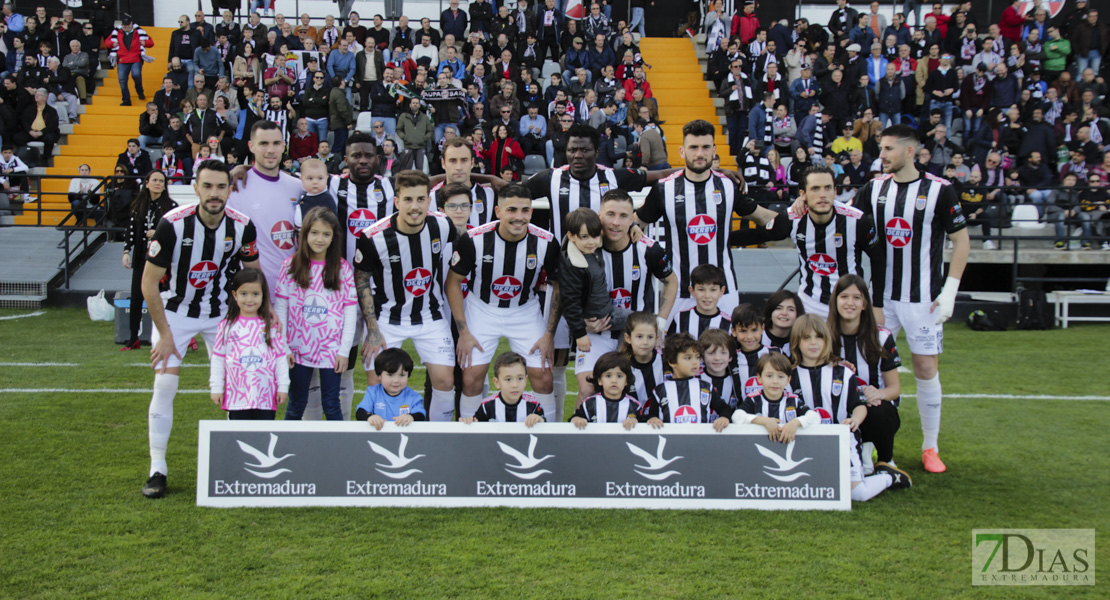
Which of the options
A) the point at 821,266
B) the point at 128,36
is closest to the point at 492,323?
the point at 821,266

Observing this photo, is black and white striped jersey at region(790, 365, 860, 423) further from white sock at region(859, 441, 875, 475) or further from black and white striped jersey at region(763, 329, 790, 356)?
black and white striped jersey at region(763, 329, 790, 356)

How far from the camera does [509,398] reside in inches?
190

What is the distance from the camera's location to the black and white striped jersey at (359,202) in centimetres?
573

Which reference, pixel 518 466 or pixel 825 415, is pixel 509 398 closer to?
pixel 518 466

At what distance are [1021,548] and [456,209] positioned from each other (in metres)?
3.58

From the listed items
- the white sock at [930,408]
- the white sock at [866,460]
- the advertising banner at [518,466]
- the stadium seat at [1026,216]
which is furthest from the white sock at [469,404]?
the stadium seat at [1026,216]

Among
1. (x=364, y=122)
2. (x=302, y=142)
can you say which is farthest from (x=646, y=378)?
(x=364, y=122)

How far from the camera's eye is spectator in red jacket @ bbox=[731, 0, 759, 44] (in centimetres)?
1752

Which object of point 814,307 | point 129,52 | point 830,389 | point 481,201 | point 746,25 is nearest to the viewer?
point 830,389

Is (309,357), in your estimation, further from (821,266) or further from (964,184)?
(964,184)

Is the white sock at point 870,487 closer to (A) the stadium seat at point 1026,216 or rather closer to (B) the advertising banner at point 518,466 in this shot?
(B) the advertising banner at point 518,466

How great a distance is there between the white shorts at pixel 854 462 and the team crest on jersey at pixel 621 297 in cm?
153

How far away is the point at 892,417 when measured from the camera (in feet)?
16.8

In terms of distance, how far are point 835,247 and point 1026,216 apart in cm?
990
